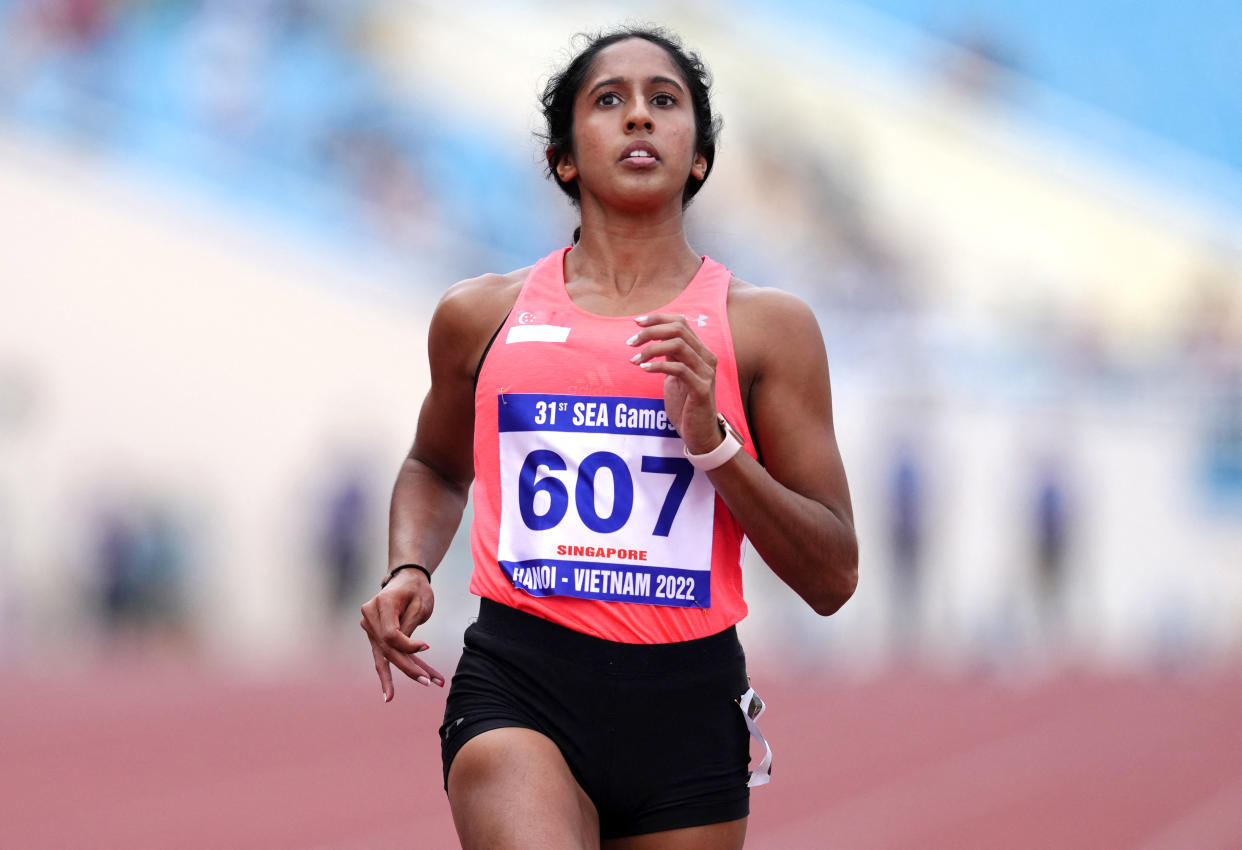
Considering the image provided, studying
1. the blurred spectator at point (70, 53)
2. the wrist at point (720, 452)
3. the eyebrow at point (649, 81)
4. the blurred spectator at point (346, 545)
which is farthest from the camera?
the blurred spectator at point (70, 53)

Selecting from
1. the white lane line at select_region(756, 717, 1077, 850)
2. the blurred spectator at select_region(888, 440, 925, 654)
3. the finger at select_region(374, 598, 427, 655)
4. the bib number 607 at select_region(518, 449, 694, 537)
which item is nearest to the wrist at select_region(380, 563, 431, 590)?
the finger at select_region(374, 598, 427, 655)

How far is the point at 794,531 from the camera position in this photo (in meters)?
2.47

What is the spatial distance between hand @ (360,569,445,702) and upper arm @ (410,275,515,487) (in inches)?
13.0

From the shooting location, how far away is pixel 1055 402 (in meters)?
16.3

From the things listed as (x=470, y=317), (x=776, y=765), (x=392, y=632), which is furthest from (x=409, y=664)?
(x=776, y=765)

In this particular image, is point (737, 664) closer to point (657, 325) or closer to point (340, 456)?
point (657, 325)

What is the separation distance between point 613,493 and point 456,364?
1.34ft

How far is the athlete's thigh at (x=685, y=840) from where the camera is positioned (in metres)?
2.41

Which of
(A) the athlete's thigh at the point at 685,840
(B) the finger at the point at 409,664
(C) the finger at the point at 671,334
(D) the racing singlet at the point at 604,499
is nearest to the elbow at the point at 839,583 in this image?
(D) the racing singlet at the point at 604,499

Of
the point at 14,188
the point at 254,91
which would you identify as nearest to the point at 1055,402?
the point at 254,91

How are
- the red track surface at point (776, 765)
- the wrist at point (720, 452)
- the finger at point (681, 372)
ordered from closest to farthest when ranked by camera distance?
1. the finger at point (681, 372)
2. the wrist at point (720, 452)
3. the red track surface at point (776, 765)

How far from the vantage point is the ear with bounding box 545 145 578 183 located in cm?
286

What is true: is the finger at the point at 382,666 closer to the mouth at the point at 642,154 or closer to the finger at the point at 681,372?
the finger at the point at 681,372

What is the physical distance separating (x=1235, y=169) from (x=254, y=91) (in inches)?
386
